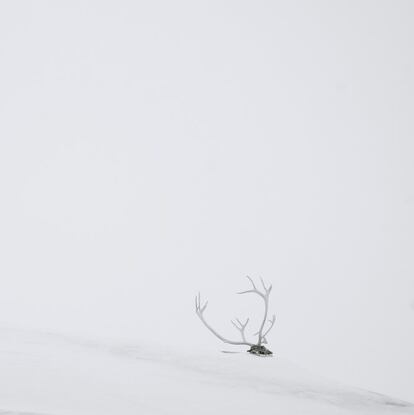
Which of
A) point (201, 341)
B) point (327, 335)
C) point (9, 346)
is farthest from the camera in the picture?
point (201, 341)

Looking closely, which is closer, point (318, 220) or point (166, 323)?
point (166, 323)

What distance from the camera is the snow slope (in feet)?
9.36

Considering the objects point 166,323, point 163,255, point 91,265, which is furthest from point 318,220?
point 166,323

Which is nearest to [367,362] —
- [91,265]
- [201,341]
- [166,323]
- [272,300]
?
[201,341]

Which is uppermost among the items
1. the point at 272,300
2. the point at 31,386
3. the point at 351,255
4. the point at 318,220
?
the point at 318,220

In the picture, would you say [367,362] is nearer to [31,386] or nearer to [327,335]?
[327,335]

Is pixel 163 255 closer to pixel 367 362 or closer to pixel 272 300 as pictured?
pixel 272 300

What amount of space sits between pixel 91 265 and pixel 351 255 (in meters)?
71.4

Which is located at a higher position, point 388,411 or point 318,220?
point 318,220

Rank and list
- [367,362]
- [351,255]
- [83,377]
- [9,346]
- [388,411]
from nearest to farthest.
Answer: [83,377] < [388,411] < [9,346] < [367,362] < [351,255]

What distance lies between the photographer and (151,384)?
3361 mm

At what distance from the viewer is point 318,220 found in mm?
113500

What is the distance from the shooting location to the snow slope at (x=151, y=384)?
9.36ft

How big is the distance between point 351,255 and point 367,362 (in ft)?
119
